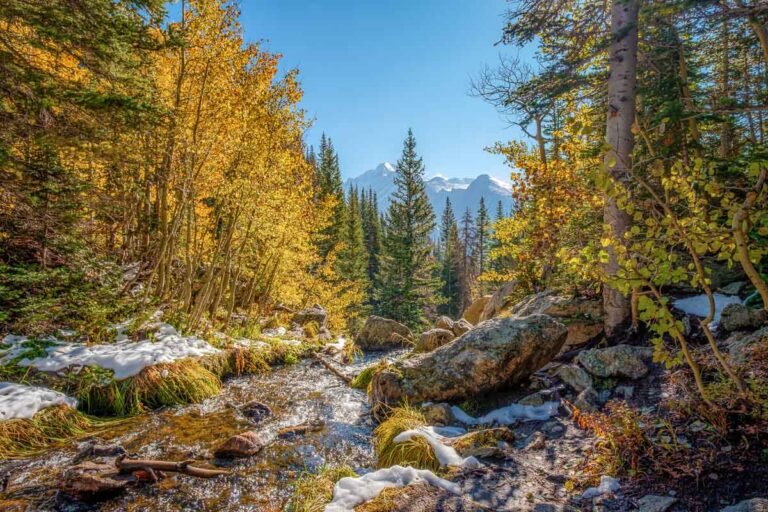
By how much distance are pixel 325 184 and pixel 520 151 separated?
20.3 m

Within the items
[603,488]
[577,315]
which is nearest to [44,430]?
[603,488]

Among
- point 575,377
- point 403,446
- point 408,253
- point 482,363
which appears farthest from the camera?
point 408,253

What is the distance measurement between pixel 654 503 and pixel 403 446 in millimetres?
2171

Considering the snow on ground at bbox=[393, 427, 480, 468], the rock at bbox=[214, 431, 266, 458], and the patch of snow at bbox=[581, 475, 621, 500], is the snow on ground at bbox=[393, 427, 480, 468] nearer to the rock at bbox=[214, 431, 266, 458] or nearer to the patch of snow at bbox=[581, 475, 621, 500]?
the patch of snow at bbox=[581, 475, 621, 500]

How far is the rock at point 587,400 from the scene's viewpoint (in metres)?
4.32

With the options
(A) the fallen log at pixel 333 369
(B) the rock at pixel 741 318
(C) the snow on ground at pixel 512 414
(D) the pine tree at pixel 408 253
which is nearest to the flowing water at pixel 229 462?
(A) the fallen log at pixel 333 369

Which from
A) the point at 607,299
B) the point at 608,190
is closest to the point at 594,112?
the point at 607,299

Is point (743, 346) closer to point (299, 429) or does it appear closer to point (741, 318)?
point (741, 318)

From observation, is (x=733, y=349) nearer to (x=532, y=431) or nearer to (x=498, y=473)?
(x=532, y=431)

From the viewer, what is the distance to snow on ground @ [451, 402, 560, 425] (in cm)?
462

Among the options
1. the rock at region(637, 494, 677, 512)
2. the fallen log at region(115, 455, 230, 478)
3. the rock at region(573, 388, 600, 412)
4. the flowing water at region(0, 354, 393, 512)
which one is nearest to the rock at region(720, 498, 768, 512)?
the rock at region(637, 494, 677, 512)

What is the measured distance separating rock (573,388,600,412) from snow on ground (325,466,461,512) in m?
2.25

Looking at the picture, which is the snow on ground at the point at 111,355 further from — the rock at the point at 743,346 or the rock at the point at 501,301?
the rock at the point at 501,301

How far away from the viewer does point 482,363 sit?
5.23 m
